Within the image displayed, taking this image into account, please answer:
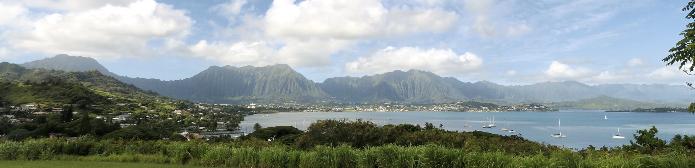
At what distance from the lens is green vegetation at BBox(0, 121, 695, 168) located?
1255cm

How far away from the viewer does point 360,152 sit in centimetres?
1486

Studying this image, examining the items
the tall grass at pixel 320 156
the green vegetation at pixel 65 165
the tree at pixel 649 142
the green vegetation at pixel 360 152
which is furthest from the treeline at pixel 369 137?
the green vegetation at pixel 65 165

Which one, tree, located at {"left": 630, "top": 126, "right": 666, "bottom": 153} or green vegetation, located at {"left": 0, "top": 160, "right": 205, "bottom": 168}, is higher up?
tree, located at {"left": 630, "top": 126, "right": 666, "bottom": 153}

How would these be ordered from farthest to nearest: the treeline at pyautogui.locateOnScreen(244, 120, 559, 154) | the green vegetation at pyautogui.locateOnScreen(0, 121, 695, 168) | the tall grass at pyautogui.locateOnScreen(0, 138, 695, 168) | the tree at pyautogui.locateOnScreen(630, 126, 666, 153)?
the treeline at pyautogui.locateOnScreen(244, 120, 559, 154) → the tree at pyautogui.locateOnScreen(630, 126, 666, 153) → the green vegetation at pyautogui.locateOnScreen(0, 121, 695, 168) → the tall grass at pyautogui.locateOnScreen(0, 138, 695, 168)

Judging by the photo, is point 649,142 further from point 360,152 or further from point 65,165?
point 65,165

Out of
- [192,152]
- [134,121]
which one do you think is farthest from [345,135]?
[134,121]

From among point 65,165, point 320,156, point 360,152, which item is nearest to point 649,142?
point 360,152

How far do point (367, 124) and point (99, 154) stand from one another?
11256mm

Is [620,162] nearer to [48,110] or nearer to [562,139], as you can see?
[48,110]

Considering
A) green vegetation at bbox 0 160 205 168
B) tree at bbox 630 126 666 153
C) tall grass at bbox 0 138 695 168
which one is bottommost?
green vegetation at bbox 0 160 205 168

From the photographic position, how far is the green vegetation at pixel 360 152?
12555 millimetres

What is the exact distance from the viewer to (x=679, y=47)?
11914 mm

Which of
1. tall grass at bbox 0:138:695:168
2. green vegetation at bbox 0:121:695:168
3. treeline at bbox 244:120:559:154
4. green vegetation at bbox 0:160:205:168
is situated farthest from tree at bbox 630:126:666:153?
green vegetation at bbox 0:160:205:168

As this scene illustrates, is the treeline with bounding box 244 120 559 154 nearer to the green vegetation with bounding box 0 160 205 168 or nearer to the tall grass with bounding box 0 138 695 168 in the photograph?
the tall grass with bounding box 0 138 695 168
